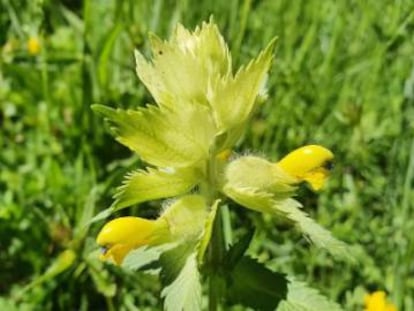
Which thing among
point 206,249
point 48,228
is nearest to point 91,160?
point 48,228

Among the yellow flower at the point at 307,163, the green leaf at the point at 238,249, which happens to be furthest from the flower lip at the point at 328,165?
the green leaf at the point at 238,249

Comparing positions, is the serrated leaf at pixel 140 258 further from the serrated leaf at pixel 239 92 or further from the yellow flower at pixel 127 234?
the serrated leaf at pixel 239 92

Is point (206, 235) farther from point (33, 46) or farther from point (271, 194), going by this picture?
point (33, 46)

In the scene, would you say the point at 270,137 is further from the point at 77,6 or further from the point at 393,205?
the point at 77,6

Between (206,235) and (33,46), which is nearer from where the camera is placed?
(206,235)

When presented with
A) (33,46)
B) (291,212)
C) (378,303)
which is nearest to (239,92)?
(291,212)

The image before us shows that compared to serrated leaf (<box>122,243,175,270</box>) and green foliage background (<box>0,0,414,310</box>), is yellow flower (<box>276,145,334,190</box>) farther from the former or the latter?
green foliage background (<box>0,0,414,310</box>)
